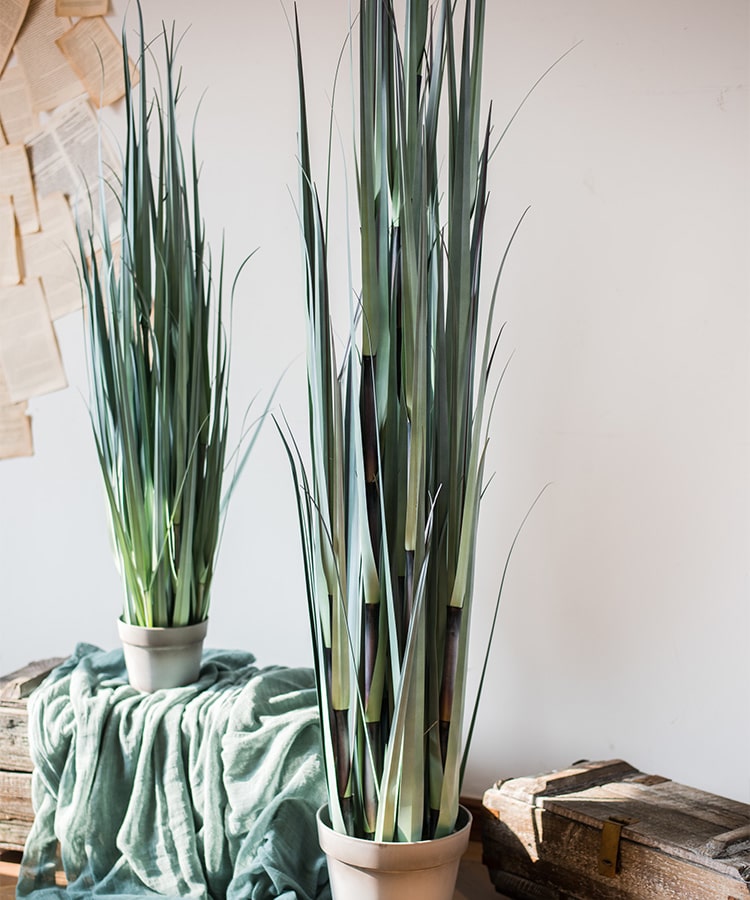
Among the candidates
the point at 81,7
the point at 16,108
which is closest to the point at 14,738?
the point at 16,108

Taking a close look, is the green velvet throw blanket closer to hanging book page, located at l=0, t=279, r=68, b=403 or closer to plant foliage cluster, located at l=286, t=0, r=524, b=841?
plant foliage cluster, located at l=286, t=0, r=524, b=841

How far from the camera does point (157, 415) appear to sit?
6.02ft

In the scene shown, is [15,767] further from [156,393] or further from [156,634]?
[156,393]

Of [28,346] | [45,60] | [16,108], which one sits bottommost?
[28,346]

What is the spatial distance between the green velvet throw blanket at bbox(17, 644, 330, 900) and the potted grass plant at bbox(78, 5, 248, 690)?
4.9 inches

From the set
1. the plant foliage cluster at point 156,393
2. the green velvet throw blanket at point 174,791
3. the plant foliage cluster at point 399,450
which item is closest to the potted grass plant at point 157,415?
the plant foliage cluster at point 156,393

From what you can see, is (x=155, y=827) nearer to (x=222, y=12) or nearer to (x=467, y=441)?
(x=467, y=441)

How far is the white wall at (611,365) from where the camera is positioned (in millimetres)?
2053

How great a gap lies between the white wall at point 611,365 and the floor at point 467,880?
226mm

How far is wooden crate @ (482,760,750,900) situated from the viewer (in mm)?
1512

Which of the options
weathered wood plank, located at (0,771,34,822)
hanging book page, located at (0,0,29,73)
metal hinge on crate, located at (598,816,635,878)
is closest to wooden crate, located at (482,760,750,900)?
metal hinge on crate, located at (598,816,635,878)

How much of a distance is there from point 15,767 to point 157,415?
813mm

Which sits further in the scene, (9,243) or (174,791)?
(9,243)

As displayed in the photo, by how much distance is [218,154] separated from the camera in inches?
95.3
